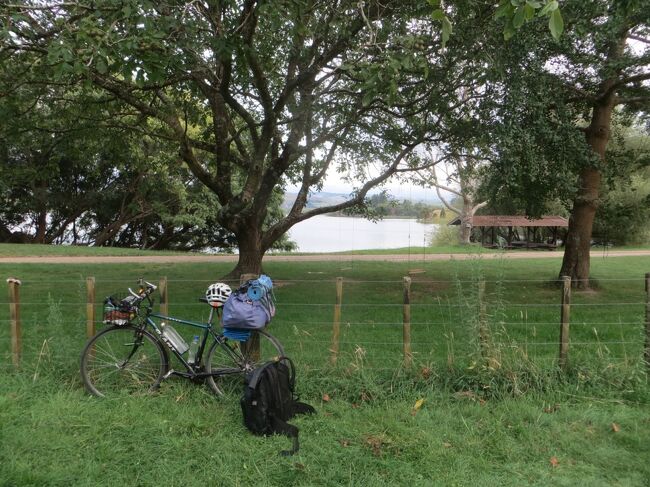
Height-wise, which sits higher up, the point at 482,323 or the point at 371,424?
the point at 482,323

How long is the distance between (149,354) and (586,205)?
35.0ft

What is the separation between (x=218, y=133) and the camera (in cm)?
1017

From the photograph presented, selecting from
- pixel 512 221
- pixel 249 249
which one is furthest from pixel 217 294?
pixel 512 221

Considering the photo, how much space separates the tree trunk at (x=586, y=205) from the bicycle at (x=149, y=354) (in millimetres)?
9050

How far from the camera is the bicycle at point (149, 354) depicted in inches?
183

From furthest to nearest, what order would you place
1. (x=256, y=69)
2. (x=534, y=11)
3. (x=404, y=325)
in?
1. (x=256, y=69)
2. (x=404, y=325)
3. (x=534, y=11)

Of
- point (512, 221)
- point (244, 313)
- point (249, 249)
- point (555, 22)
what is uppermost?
point (512, 221)

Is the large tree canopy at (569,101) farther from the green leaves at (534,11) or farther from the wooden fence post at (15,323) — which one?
the wooden fence post at (15,323)

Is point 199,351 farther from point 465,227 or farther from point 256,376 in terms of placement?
point 465,227

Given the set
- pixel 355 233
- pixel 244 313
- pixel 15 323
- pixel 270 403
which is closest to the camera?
pixel 270 403

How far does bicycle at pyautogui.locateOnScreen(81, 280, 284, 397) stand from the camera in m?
4.65

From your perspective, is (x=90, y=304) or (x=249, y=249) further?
(x=249, y=249)

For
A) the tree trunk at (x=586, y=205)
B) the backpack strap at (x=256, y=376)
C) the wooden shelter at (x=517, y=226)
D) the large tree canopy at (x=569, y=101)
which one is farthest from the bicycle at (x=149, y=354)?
the wooden shelter at (x=517, y=226)

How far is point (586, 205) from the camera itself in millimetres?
11984
